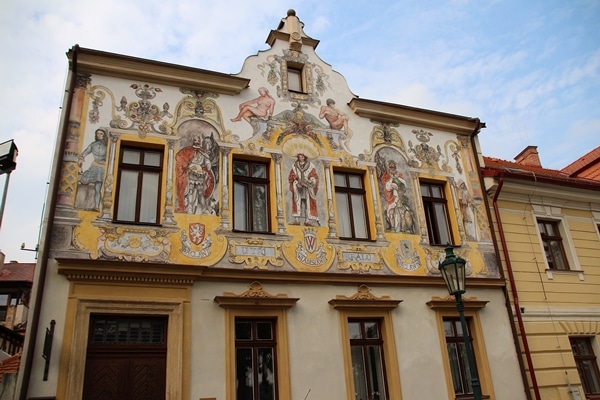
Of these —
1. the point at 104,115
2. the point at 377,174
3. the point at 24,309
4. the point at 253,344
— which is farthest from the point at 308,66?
the point at 24,309

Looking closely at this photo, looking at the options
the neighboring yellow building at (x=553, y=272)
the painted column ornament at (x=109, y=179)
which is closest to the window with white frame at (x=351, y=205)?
the neighboring yellow building at (x=553, y=272)

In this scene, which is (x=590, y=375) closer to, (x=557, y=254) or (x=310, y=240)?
(x=557, y=254)

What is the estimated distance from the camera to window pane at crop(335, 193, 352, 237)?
40.0 ft

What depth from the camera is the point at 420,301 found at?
1190cm

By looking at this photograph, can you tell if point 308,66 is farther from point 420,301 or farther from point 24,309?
point 24,309

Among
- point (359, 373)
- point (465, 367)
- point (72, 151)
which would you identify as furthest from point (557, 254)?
point (72, 151)

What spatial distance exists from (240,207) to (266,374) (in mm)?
3591

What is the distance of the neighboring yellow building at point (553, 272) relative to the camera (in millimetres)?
12641

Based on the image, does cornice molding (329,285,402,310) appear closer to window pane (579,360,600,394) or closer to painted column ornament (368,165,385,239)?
painted column ornament (368,165,385,239)

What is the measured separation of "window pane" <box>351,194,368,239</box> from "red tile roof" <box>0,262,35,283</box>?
23529 millimetres

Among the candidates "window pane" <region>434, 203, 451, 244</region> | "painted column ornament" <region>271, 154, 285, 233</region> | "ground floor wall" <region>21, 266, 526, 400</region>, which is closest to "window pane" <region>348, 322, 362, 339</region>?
"ground floor wall" <region>21, 266, 526, 400</region>

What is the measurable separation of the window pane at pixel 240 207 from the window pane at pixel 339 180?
7.66 feet

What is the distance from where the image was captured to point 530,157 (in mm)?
20547

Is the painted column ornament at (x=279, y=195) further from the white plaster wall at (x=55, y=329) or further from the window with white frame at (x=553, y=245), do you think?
the window with white frame at (x=553, y=245)
